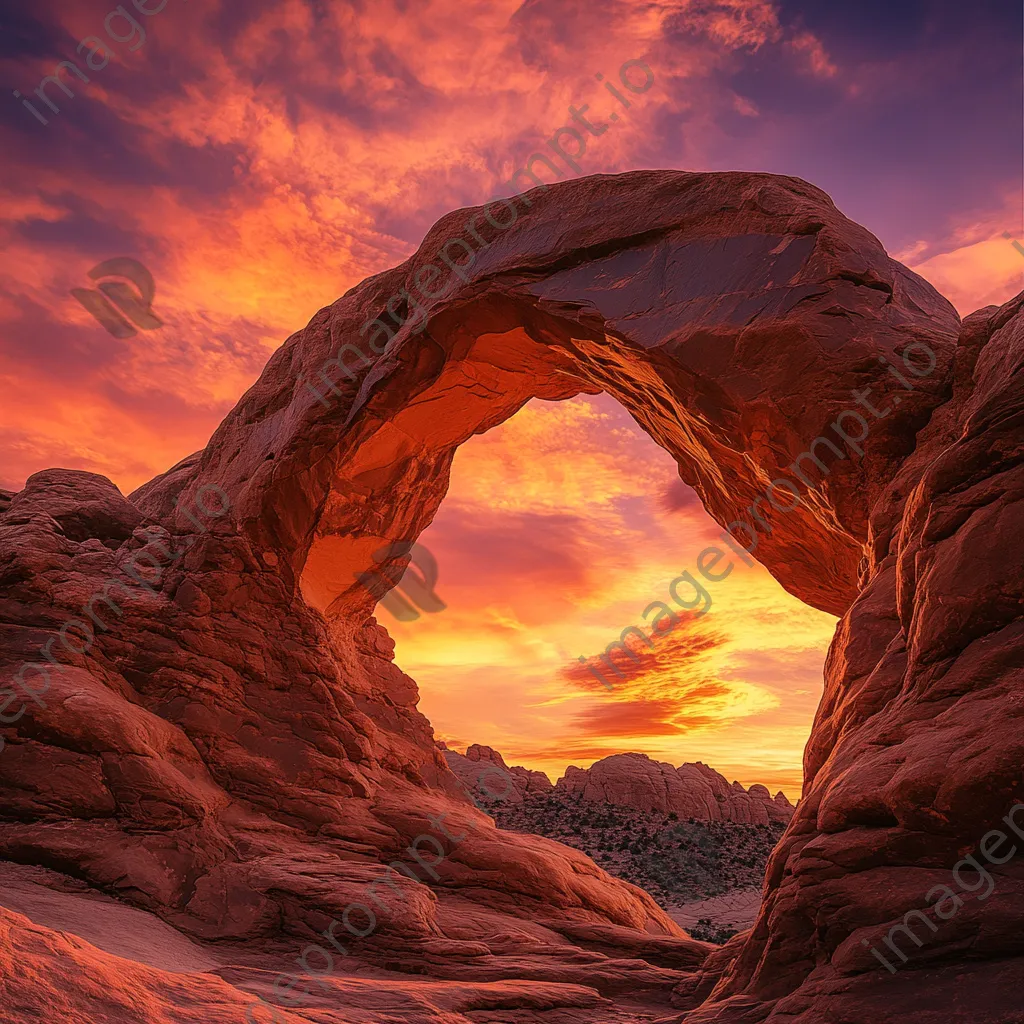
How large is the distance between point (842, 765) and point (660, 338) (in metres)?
6.34

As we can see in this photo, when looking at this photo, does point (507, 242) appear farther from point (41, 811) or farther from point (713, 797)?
point (713, 797)

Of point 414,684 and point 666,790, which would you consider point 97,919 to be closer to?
point 414,684

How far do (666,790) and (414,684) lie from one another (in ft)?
112

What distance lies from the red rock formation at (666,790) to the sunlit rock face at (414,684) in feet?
111

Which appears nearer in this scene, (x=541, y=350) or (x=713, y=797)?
(x=541, y=350)

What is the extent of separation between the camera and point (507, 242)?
13.3 m

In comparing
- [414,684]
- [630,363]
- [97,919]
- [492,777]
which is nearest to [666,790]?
[492,777]

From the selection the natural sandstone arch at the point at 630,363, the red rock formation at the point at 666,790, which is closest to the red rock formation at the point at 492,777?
the red rock formation at the point at 666,790

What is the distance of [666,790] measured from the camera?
48.4 m

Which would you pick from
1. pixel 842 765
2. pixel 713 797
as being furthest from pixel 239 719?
pixel 713 797

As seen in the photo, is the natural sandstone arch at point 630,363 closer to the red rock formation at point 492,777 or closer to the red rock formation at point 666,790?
the red rock formation at point 492,777

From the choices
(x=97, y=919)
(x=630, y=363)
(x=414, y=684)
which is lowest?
(x=97, y=919)

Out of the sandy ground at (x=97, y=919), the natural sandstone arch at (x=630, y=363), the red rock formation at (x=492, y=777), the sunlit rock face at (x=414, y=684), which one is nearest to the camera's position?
the sunlit rock face at (x=414, y=684)

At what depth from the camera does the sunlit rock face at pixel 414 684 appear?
5758 millimetres
